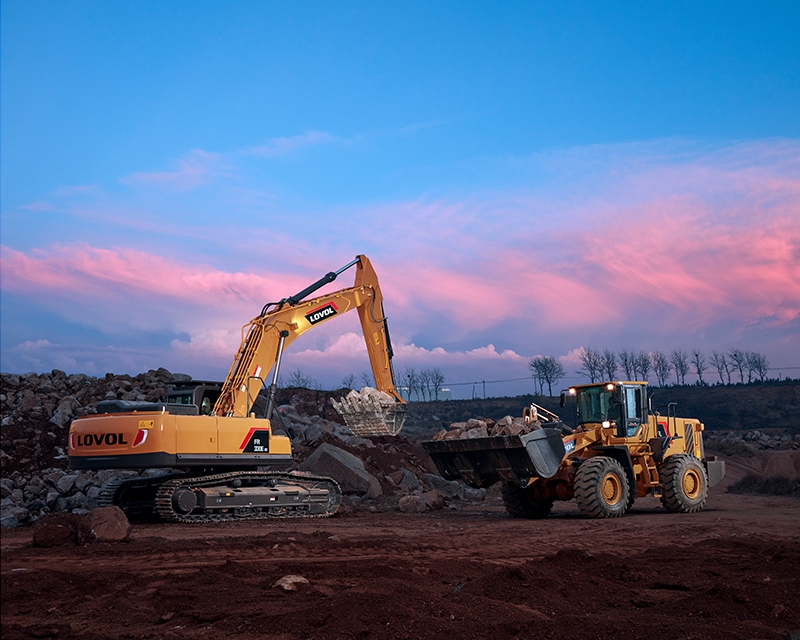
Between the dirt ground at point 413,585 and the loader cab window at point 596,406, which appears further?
the loader cab window at point 596,406

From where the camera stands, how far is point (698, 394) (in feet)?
230

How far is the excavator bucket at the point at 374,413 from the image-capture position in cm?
1916

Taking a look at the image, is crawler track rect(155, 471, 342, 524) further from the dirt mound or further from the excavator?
the dirt mound

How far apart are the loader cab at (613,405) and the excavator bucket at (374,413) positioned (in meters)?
4.58

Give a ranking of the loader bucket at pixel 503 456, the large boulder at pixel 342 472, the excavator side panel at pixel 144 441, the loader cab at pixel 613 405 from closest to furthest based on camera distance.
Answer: the excavator side panel at pixel 144 441 → the loader bucket at pixel 503 456 → the loader cab at pixel 613 405 → the large boulder at pixel 342 472

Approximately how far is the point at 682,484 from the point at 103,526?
12.7 m

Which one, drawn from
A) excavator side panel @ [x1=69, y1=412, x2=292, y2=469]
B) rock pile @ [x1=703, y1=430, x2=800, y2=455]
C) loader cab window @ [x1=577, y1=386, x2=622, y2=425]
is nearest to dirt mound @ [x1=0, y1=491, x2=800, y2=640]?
excavator side panel @ [x1=69, y1=412, x2=292, y2=469]

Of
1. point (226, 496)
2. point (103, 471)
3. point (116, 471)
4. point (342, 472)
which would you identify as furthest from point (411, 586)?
point (116, 471)

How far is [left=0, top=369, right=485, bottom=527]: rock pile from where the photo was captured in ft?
58.1

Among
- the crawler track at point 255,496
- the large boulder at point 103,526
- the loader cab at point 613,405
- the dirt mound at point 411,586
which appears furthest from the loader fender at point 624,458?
the large boulder at point 103,526

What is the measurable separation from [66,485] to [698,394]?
209ft

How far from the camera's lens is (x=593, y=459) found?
15375 millimetres

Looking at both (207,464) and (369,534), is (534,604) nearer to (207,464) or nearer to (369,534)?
(369,534)

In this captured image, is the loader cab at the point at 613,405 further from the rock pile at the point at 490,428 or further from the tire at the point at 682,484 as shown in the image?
the rock pile at the point at 490,428
